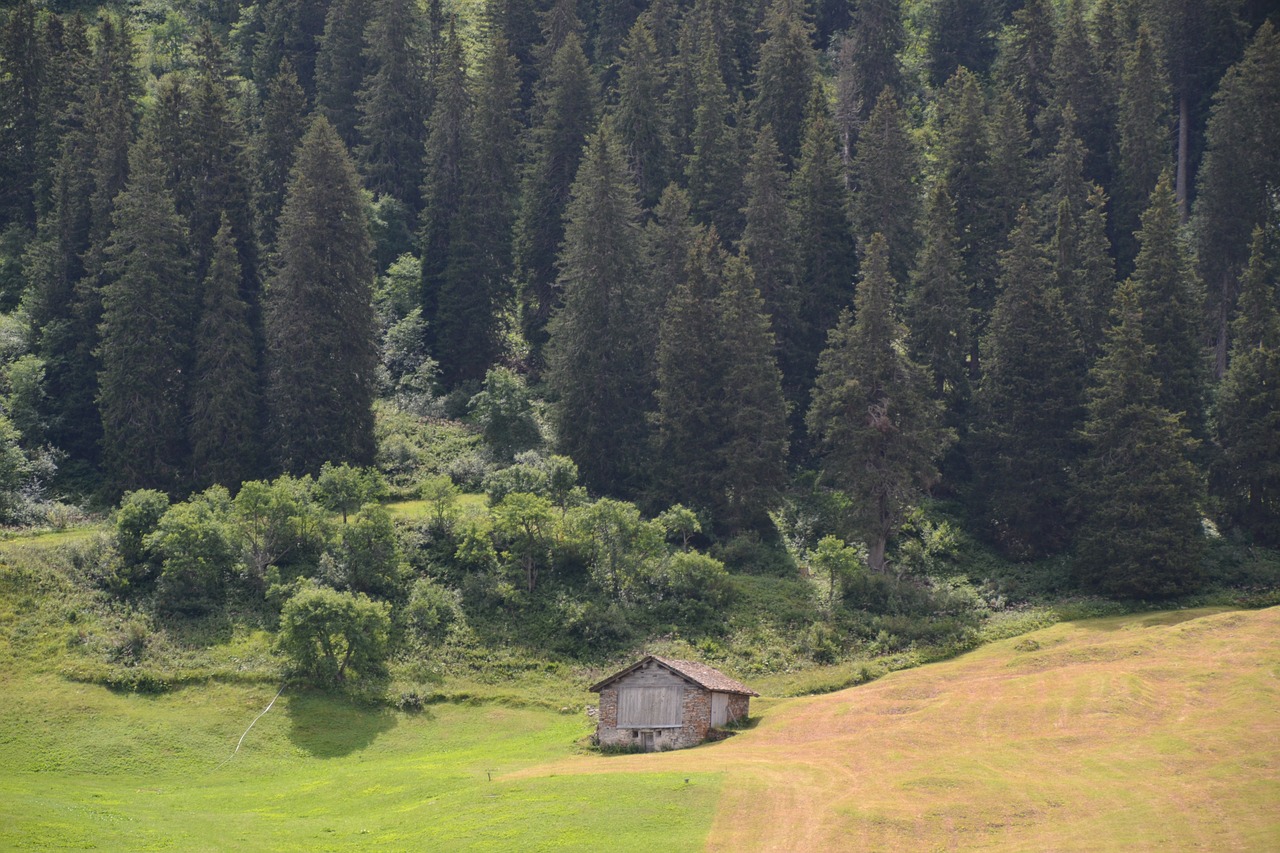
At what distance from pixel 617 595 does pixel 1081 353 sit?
2932 centimetres

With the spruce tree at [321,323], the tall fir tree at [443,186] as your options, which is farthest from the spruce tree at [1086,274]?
the spruce tree at [321,323]

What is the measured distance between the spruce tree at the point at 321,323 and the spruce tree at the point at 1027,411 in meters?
34.6

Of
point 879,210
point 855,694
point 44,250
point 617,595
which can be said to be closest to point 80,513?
point 44,250

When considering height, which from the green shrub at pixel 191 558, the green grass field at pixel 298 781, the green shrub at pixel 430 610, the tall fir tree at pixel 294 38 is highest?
the tall fir tree at pixel 294 38

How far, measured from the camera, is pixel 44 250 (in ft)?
306

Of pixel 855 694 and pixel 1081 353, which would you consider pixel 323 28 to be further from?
pixel 855 694

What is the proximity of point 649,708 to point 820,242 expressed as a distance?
39.5 metres

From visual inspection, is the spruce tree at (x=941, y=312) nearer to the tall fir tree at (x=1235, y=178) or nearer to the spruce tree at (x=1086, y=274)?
the spruce tree at (x=1086, y=274)

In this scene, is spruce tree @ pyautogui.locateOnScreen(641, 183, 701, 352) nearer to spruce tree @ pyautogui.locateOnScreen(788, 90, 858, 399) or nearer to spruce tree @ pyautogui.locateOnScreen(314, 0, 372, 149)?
spruce tree @ pyautogui.locateOnScreen(788, 90, 858, 399)

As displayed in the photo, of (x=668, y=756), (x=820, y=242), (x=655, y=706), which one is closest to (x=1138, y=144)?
(x=820, y=242)

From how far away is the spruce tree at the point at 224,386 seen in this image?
83.4m

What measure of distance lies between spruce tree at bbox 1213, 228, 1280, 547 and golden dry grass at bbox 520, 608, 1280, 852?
10819mm

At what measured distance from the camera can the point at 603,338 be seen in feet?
289

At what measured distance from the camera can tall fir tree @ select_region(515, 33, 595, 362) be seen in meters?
101
